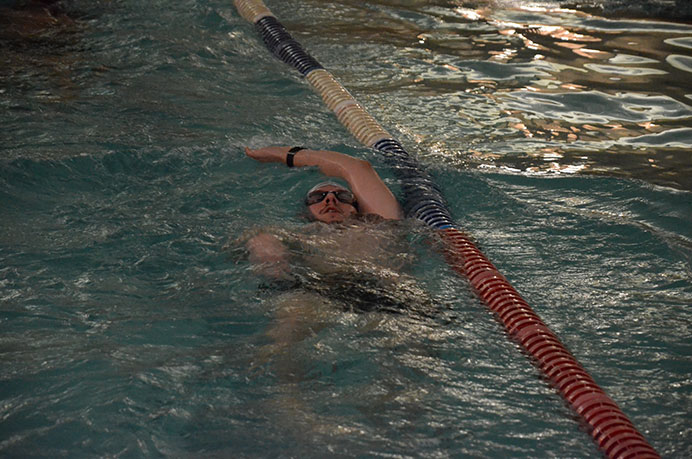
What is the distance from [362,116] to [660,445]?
3.88m

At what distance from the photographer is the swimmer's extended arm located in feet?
14.4

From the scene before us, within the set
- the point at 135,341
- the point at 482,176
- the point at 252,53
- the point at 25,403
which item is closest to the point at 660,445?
the point at 135,341

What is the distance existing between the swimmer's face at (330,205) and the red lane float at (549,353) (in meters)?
0.63

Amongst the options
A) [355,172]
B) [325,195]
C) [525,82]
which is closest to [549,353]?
[325,195]

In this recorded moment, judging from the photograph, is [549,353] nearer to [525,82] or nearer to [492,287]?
[492,287]

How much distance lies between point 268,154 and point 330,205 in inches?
39.0

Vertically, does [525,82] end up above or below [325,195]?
above

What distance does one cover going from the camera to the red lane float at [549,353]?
8.69ft

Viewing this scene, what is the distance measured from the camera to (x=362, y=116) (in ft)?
19.4

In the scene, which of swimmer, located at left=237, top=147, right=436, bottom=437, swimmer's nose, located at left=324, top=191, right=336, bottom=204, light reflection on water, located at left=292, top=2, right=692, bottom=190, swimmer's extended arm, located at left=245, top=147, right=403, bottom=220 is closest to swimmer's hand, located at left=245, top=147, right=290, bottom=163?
swimmer's extended arm, located at left=245, top=147, right=403, bottom=220

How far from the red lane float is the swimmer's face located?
2.07 feet

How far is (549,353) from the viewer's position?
3174 mm

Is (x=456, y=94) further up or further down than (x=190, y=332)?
further up

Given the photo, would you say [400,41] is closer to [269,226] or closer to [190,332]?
[269,226]
